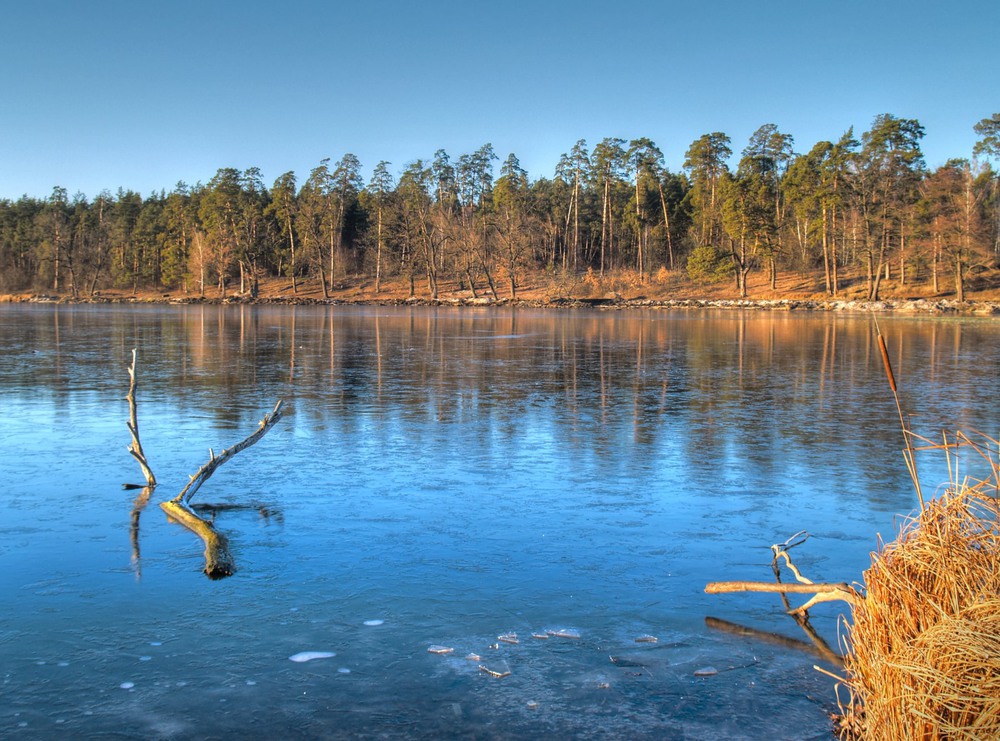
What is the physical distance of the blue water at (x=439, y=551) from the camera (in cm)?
500

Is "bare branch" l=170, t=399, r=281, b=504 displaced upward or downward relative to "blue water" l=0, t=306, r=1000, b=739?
upward

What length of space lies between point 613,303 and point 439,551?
219 ft

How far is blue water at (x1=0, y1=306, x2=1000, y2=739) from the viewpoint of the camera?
5000 mm

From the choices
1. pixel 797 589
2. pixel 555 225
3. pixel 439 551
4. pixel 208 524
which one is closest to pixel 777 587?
pixel 797 589

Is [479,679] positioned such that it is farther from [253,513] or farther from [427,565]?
[253,513]

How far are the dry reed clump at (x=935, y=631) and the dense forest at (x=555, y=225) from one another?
6101cm

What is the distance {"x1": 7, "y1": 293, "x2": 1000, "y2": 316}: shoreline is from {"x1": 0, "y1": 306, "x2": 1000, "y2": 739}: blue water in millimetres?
40280

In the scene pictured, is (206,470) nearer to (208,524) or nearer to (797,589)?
(208,524)

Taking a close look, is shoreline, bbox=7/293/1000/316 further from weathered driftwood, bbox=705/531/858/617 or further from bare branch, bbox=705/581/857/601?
bare branch, bbox=705/581/857/601

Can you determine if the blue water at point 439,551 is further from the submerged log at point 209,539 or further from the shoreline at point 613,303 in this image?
the shoreline at point 613,303

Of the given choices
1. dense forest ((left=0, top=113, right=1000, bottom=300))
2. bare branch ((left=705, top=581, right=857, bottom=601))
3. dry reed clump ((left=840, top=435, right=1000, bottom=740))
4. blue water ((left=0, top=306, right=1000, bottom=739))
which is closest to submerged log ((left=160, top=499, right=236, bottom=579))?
blue water ((left=0, top=306, right=1000, bottom=739))

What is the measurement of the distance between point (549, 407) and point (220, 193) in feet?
280

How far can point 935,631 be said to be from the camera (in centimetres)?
350

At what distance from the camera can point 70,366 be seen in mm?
22406
